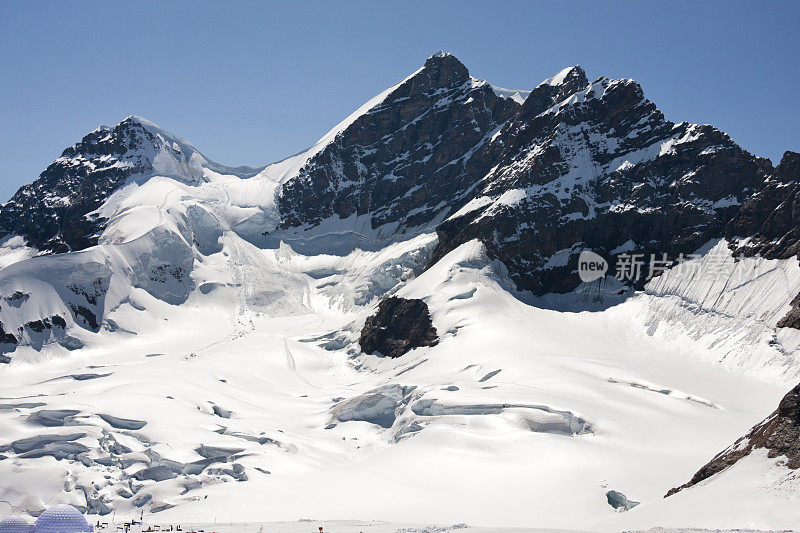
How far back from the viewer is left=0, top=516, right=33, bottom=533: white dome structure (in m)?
55.1

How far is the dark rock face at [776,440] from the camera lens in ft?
152

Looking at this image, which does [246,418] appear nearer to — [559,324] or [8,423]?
[8,423]

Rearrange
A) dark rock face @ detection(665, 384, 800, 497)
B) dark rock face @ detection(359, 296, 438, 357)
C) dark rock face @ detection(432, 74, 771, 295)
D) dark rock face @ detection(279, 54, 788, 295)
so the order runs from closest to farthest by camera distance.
→ dark rock face @ detection(665, 384, 800, 497) < dark rock face @ detection(359, 296, 438, 357) < dark rock face @ detection(279, 54, 788, 295) < dark rock face @ detection(432, 74, 771, 295)

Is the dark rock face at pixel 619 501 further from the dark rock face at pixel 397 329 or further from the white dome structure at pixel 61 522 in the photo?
the dark rock face at pixel 397 329

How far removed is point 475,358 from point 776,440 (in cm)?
7470

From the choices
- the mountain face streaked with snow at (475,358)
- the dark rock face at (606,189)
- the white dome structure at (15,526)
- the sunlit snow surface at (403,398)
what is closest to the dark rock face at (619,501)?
the mountain face streaked with snow at (475,358)

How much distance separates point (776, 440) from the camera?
4781 centimetres

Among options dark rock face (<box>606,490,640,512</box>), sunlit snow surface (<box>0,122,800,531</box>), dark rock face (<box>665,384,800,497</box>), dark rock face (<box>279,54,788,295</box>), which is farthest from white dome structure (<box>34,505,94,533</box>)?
dark rock face (<box>279,54,788,295</box>)

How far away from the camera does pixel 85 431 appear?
89375 mm

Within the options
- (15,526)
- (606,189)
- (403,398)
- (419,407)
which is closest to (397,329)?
(403,398)

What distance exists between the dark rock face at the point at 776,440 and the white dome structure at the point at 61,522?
47403 mm

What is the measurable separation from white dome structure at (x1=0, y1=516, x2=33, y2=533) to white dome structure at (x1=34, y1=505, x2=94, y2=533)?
0.59 m

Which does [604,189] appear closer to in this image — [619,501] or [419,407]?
[419,407]

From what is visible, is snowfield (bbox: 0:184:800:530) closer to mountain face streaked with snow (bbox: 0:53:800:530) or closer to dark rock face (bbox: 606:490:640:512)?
mountain face streaked with snow (bbox: 0:53:800:530)
